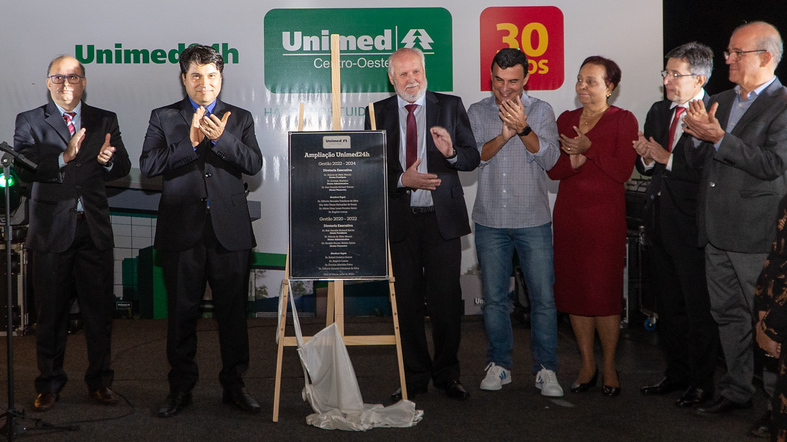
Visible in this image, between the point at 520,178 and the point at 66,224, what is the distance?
2.28m

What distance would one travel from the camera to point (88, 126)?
11.9 ft

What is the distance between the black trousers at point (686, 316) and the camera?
3.47 m

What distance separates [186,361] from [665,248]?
2.44 meters

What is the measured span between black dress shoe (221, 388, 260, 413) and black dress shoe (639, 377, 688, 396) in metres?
1.98

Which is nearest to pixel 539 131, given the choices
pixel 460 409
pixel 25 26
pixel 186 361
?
pixel 460 409

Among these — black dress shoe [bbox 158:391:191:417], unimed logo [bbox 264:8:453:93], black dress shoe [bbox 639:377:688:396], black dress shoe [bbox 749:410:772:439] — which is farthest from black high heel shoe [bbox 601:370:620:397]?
unimed logo [bbox 264:8:453:93]

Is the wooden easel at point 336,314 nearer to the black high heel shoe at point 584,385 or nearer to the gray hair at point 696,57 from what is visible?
the black high heel shoe at point 584,385

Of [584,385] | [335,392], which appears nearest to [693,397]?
[584,385]

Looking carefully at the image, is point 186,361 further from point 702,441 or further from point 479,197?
point 702,441

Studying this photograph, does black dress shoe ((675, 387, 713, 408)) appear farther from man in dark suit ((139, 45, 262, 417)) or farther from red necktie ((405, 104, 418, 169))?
man in dark suit ((139, 45, 262, 417))

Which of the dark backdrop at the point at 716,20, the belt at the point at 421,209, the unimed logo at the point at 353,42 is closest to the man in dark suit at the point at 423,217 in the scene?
the belt at the point at 421,209

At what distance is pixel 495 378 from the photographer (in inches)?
147

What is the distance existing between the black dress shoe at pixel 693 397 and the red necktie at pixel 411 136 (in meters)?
1.75

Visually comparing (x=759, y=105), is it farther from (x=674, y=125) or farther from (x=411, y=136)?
(x=411, y=136)
